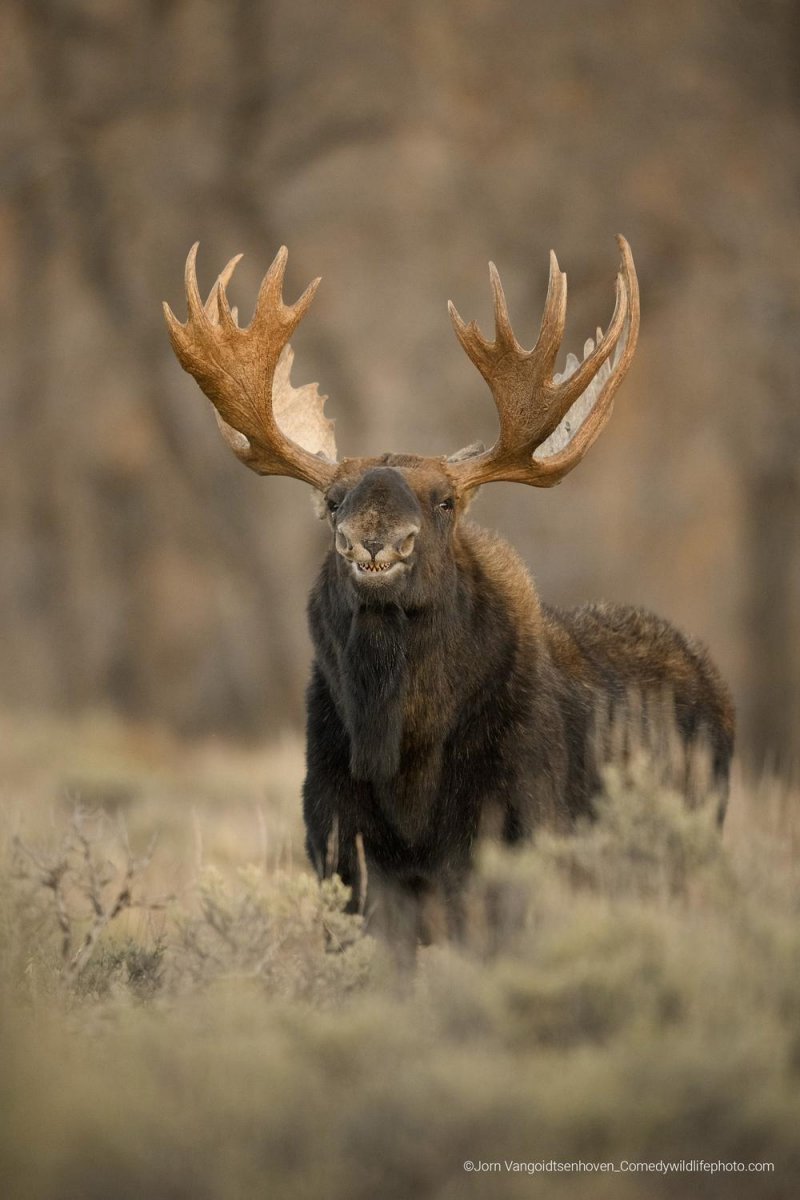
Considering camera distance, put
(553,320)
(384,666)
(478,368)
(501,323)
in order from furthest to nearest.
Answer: (478,368)
(501,323)
(553,320)
(384,666)

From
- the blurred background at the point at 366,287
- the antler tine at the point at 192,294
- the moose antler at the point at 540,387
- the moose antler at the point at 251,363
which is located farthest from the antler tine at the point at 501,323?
the blurred background at the point at 366,287

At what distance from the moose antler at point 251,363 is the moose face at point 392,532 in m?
0.49

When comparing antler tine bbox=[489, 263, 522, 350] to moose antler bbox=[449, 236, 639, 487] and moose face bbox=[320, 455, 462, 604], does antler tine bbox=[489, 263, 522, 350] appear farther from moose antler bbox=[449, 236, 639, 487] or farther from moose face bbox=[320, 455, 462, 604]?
moose face bbox=[320, 455, 462, 604]

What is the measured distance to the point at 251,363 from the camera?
5.57m

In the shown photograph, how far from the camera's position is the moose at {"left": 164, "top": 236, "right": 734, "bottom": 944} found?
15.9 ft

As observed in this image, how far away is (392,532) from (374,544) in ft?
0.21

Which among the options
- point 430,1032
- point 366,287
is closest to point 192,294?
point 430,1032

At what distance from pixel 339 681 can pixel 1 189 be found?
915 cm

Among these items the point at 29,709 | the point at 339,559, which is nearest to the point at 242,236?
the point at 29,709

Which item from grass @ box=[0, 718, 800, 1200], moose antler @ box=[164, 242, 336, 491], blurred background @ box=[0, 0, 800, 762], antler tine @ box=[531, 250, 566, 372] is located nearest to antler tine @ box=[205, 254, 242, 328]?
moose antler @ box=[164, 242, 336, 491]

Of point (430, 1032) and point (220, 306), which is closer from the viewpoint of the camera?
point (430, 1032)

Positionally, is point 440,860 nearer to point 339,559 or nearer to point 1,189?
point 339,559

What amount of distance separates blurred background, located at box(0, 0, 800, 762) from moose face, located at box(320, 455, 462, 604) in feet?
22.1

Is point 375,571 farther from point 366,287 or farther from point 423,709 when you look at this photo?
point 366,287
